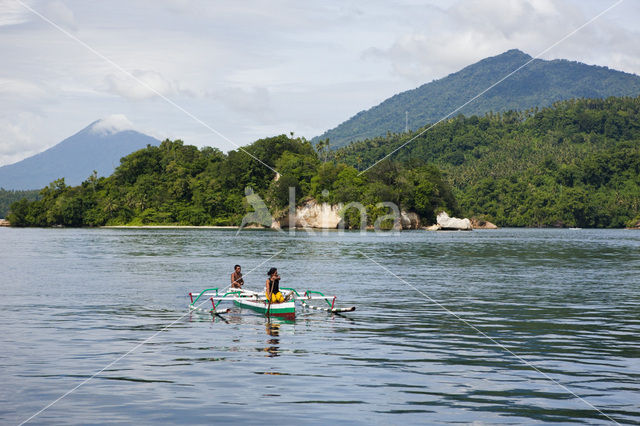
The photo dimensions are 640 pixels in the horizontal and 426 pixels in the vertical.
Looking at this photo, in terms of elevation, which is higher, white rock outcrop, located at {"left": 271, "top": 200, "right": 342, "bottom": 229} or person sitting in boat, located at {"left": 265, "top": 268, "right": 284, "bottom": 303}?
white rock outcrop, located at {"left": 271, "top": 200, "right": 342, "bottom": 229}

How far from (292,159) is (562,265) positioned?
135385 mm

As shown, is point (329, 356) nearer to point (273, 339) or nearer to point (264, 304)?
point (273, 339)

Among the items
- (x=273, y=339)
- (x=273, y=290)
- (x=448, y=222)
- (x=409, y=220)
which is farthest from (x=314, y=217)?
(x=273, y=339)

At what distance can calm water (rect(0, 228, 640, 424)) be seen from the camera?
1426 cm

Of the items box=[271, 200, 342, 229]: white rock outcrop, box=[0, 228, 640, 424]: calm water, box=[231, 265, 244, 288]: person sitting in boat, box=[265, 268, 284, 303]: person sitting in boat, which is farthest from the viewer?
box=[271, 200, 342, 229]: white rock outcrop

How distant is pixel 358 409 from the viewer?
562 inches

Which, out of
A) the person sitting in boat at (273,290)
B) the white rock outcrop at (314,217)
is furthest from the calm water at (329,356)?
the white rock outcrop at (314,217)

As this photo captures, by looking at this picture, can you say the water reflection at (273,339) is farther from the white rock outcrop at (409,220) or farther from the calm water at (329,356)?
the white rock outcrop at (409,220)

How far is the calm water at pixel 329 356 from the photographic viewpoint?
14.3 m

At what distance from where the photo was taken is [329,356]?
19.8 metres

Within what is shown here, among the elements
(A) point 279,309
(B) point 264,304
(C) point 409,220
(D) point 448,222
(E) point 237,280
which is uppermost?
(C) point 409,220

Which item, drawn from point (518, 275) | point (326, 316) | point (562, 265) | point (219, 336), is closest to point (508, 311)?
point (326, 316)

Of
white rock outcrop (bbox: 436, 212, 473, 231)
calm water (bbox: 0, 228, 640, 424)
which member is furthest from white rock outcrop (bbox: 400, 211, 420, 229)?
calm water (bbox: 0, 228, 640, 424)

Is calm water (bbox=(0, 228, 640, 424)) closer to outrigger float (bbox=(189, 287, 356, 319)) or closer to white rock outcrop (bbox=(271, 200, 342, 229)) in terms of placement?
outrigger float (bbox=(189, 287, 356, 319))
